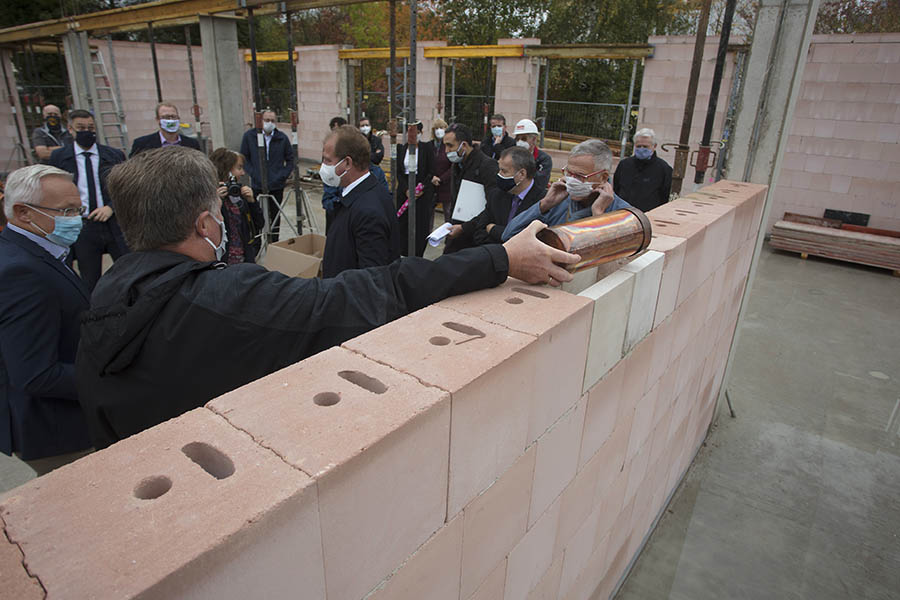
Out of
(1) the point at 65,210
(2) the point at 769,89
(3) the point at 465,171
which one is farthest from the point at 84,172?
(2) the point at 769,89

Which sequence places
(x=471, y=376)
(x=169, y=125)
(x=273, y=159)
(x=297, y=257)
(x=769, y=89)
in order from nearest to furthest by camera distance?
1. (x=471, y=376)
2. (x=297, y=257)
3. (x=769, y=89)
4. (x=169, y=125)
5. (x=273, y=159)

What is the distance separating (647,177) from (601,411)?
5.27m

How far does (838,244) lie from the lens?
30.8ft

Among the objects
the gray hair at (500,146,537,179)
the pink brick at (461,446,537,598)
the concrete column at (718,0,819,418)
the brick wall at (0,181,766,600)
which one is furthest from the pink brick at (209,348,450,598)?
the concrete column at (718,0,819,418)

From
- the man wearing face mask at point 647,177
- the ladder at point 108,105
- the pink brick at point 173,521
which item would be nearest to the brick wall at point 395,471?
the pink brick at point 173,521

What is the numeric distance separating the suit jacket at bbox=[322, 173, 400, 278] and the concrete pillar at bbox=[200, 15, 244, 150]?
5.63m

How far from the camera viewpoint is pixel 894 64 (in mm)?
9023

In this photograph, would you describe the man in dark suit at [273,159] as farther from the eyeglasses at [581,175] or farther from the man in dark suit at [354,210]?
the eyeglasses at [581,175]

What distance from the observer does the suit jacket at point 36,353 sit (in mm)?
2141

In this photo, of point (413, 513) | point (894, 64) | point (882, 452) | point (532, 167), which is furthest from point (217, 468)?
point (894, 64)

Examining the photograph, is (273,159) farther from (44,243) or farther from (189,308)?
(189,308)

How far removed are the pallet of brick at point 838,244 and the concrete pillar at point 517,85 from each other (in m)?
6.10

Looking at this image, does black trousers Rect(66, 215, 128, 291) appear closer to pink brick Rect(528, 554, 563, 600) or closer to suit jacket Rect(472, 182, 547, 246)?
suit jacket Rect(472, 182, 547, 246)

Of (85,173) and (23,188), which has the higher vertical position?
(23,188)
